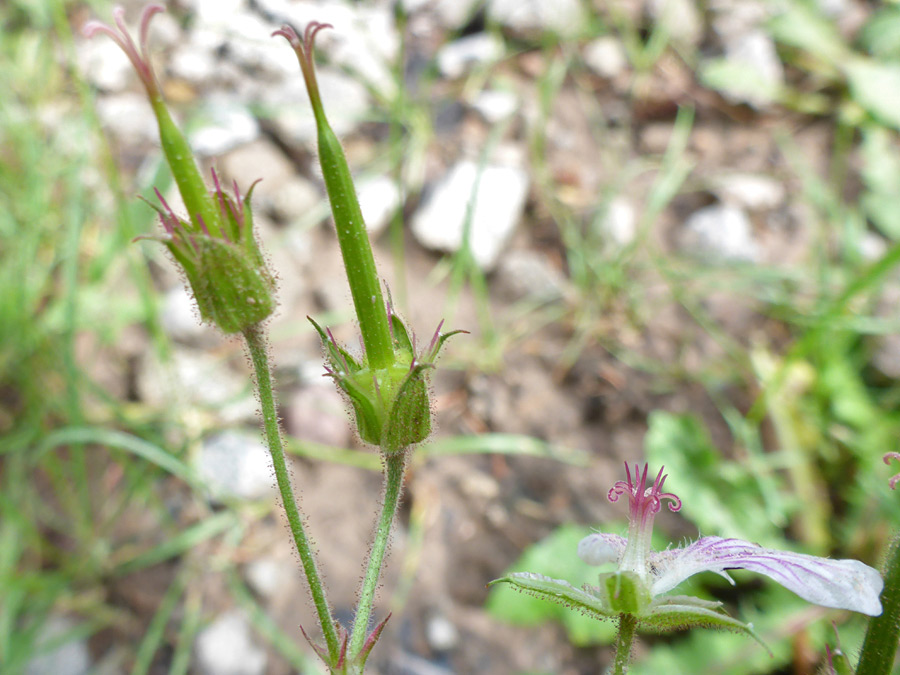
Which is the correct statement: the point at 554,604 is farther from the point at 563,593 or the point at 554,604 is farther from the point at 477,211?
the point at 477,211

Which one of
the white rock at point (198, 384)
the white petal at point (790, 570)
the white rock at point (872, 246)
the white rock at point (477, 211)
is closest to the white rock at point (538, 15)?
the white rock at point (477, 211)

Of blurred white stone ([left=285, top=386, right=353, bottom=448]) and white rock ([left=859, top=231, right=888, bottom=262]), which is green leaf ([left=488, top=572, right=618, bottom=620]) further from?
white rock ([left=859, top=231, right=888, bottom=262])

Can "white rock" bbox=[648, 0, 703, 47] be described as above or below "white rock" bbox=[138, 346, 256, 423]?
above

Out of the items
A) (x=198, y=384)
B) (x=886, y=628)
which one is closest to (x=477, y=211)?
(x=198, y=384)

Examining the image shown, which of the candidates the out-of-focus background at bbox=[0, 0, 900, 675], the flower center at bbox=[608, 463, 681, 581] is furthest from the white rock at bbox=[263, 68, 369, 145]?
the flower center at bbox=[608, 463, 681, 581]

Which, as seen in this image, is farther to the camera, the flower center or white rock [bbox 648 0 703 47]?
white rock [bbox 648 0 703 47]

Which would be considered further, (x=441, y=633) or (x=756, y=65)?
(x=756, y=65)

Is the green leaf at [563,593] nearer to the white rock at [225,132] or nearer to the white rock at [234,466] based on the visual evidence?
the white rock at [234,466]

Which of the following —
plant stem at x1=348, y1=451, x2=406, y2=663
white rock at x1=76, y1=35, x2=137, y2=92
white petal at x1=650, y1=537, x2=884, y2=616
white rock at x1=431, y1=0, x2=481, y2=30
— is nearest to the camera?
white petal at x1=650, y1=537, x2=884, y2=616
